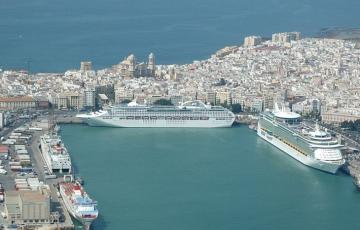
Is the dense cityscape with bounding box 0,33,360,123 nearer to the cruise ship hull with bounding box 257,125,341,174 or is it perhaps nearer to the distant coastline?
the cruise ship hull with bounding box 257,125,341,174

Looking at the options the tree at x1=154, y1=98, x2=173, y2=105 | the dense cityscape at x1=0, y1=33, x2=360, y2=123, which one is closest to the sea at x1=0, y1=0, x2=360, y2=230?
the dense cityscape at x1=0, y1=33, x2=360, y2=123

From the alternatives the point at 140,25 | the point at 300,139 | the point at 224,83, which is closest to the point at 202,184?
the point at 300,139

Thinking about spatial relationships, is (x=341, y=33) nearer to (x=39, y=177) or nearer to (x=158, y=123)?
(x=158, y=123)

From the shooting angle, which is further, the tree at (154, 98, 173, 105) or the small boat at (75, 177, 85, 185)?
the tree at (154, 98, 173, 105)

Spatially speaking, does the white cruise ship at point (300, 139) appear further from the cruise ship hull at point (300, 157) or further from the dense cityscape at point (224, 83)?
the dense cityscape at point (224, 83)

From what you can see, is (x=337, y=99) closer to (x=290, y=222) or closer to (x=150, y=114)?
(x=150, y=114)

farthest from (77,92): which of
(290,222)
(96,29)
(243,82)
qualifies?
(96,29)

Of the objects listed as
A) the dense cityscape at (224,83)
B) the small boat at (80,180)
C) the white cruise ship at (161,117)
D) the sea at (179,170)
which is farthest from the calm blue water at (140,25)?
the small boat at (80,180)
